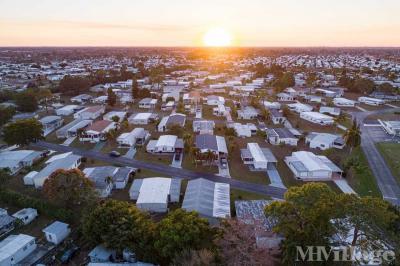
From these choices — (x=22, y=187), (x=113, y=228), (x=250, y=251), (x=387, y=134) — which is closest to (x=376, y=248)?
(x=250, y=251)

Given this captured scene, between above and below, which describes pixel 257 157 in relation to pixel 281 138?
below

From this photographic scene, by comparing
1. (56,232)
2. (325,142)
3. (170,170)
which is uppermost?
(325,142)

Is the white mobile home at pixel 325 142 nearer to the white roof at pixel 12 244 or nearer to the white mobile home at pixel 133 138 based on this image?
the white mobile home at pixel 133 138

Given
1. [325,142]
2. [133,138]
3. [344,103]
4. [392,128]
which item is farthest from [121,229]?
[344,103]

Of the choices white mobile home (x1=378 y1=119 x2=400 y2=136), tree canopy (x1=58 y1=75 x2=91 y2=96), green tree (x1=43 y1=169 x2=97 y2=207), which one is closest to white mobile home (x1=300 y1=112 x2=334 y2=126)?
white mobile home (x1=378 y1=119 x2=400 y2=136)

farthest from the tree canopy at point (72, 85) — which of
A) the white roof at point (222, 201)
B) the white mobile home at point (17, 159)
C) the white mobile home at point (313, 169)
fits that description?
the white mobile home at point (313, 169)

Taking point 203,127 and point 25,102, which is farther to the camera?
point 25,102

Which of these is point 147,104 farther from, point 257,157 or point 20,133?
point 257,157
